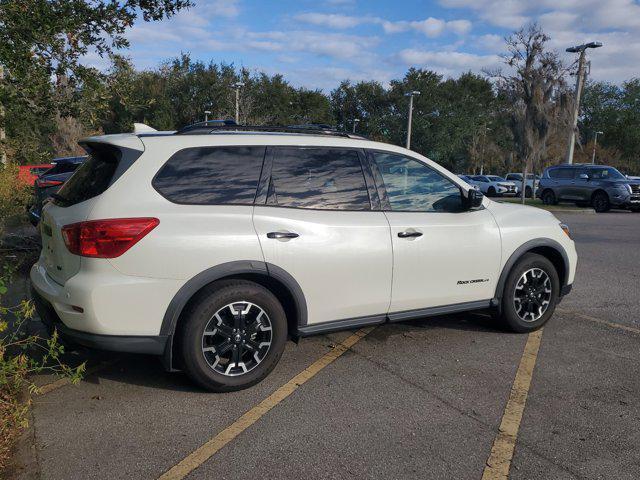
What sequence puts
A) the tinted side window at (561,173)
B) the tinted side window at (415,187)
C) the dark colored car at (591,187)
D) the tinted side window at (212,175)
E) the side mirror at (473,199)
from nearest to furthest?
1. the tinted side window at (212,175)
2. the tinted side window at (415,187)
3. the side mirror at (473,199)
4. the dark colored car at (591,187)
5. the tinted side window at (561,173)

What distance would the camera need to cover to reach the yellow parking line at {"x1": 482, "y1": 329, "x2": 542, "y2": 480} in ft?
9.75

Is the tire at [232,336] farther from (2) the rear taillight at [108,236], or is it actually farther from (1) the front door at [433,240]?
(1) the front door at [433,240]

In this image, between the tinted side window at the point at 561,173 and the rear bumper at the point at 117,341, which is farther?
the tinted side window at the point at 561,173

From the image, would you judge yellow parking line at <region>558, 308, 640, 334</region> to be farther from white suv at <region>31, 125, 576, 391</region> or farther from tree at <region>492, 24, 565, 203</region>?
tree at <region>492, 24, 565, 203</region>

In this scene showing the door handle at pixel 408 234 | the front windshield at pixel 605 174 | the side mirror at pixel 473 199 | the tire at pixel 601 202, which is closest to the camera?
the door handle at pixel 408 234

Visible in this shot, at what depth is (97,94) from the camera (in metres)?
7.84

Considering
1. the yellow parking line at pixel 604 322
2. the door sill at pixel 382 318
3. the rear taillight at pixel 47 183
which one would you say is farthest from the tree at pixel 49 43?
the yellow parking line at pixel 604 322

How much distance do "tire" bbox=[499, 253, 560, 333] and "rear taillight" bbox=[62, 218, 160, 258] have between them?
3.24 metres

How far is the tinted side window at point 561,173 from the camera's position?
2219 cm

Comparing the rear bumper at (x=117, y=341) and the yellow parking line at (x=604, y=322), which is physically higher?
the rear bumper at (x=117, y=341)

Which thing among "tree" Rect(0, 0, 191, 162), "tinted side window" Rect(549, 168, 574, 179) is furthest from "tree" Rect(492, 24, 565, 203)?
"tree" Rect(0, 0, 191, 162)

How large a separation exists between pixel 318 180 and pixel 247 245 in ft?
Answer: 2.67

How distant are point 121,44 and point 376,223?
218 inches

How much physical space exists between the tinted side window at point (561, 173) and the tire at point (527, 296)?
18.8 m
